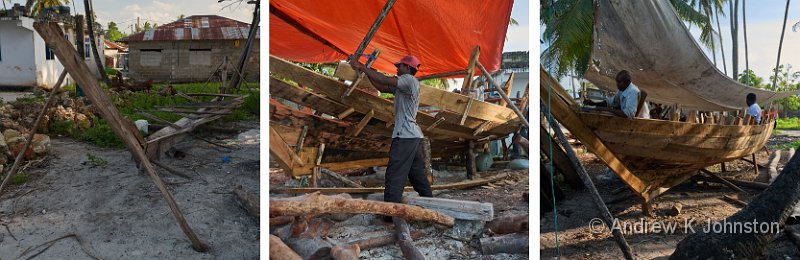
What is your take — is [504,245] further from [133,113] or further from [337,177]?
[133,113]

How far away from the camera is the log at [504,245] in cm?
296

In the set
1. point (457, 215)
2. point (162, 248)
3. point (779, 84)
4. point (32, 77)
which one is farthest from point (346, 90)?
point (32, 77)

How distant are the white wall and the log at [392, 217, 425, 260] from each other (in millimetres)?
14295

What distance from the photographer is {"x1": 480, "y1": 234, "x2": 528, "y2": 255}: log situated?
2.96 meters

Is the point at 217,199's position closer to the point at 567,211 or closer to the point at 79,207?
the point at 79,207

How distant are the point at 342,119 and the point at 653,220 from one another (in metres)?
2.46

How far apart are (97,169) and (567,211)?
466cm

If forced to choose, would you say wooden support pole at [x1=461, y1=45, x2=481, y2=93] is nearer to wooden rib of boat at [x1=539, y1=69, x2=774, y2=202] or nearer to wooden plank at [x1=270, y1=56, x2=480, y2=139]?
wooden plank at [x1=270, y1=56, x2=480, y2=139]

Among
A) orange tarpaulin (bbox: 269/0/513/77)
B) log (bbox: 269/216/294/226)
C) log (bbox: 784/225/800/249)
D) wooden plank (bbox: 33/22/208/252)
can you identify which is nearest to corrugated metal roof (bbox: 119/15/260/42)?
orange tarpaulin (bbox: 269/0/513/77)

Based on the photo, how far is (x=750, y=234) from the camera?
10.5ft

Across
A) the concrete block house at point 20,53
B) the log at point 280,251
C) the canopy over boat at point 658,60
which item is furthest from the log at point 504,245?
the concrete block house at point 20,53

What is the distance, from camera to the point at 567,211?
4508 millimetres

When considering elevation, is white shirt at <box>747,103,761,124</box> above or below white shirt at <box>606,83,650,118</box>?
below

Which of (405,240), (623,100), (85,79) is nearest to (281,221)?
(405,240)
